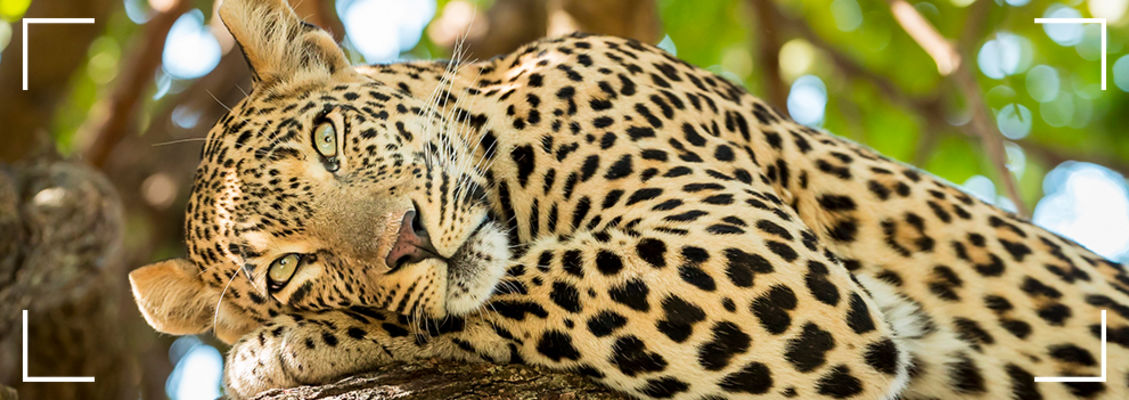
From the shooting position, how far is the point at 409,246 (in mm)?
3416

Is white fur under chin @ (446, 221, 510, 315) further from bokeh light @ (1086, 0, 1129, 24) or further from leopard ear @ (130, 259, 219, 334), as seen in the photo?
bokeh light @ (1086, 0, 1129, 24)

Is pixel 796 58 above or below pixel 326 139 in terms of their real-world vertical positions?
above

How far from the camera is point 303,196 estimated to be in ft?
11.7

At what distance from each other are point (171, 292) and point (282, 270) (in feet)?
2.31

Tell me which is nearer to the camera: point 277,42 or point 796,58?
point 277,42

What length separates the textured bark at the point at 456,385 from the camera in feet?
10.3

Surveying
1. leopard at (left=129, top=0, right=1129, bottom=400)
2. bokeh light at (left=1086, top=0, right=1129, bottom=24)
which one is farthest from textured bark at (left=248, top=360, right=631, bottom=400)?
bokeh light at (left=1086, top=0, right=1129, bottom=24)

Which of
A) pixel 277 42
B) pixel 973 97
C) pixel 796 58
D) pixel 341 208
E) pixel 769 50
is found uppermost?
pixel 796 58

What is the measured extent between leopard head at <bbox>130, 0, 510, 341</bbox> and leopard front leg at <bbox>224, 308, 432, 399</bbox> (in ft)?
0.29

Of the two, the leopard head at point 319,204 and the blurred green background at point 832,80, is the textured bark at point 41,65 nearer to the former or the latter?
the blurred green background at point 832,80

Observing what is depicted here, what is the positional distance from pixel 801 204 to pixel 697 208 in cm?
94

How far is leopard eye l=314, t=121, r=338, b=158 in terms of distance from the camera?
3703 mm

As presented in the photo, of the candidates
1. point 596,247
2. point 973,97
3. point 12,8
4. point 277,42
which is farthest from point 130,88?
point 973,97

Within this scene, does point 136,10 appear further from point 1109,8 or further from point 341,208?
point 1109,8
